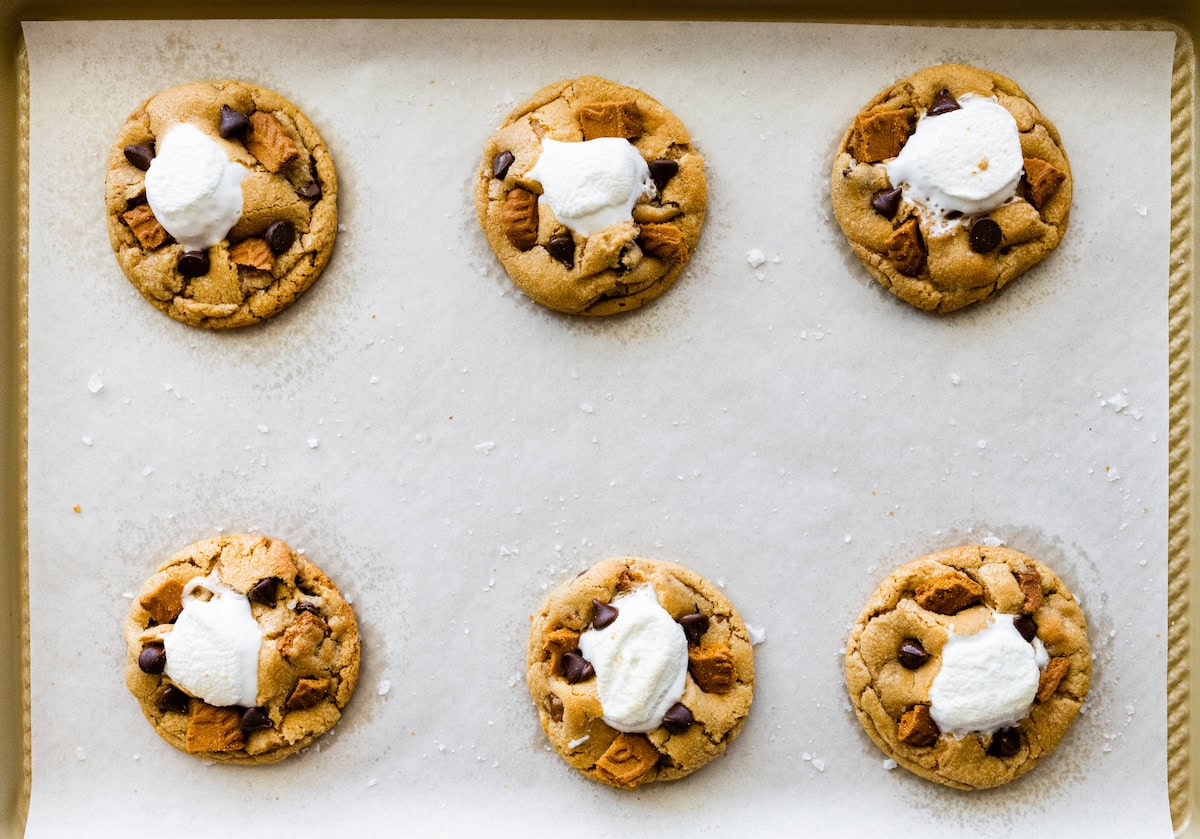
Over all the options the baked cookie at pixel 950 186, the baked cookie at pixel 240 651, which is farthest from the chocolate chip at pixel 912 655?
the baked cookie at pixel 240 651

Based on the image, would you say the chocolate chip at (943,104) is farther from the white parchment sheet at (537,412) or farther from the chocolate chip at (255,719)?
the chocolate chip at (255,719)

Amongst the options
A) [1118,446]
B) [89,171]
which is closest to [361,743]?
[89,171]

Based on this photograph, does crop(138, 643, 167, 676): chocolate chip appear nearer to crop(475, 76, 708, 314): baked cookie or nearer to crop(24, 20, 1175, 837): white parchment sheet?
crop(24, 20, 1175, 837): white parchment sheet

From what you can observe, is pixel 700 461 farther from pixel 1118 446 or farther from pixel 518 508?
pixel 1118 446

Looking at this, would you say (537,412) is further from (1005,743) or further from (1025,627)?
(1005,743)

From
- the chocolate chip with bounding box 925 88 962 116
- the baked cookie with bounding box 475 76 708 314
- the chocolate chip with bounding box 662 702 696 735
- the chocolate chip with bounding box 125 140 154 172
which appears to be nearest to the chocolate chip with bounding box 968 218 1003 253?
the chocolate chip with bounding box 925 88 962 116

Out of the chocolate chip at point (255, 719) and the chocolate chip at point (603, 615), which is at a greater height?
the chocolate chip at point (603, 615)
